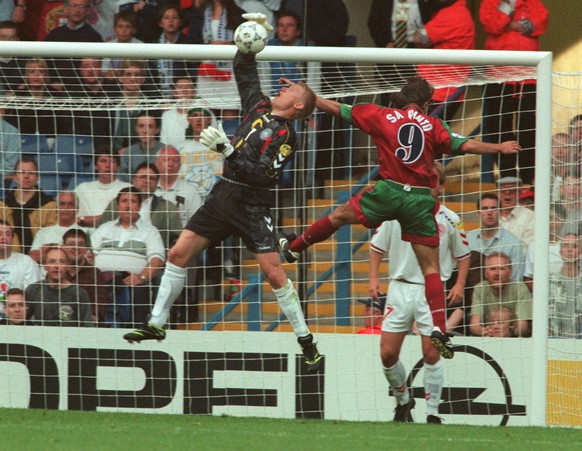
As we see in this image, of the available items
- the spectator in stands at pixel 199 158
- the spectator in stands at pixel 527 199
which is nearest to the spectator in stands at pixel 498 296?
the spectator in stands at pixel 527 199

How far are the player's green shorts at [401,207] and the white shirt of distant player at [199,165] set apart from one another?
1934 millimetres

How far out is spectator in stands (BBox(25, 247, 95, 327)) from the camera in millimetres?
9578

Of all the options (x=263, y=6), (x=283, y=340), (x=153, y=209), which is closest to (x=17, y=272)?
(x=153, y=209)

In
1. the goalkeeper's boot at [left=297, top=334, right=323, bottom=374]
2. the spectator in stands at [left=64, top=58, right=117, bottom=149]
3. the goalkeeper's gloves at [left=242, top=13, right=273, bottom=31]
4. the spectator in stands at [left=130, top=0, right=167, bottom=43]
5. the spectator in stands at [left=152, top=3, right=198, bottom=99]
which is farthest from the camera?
the spectator in stands at [left=130, top=0, right=167, bottom=43]

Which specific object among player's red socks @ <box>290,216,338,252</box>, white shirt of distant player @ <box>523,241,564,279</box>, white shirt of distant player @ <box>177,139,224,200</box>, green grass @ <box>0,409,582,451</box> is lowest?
green grass @ <box>0,409,582,451</box>

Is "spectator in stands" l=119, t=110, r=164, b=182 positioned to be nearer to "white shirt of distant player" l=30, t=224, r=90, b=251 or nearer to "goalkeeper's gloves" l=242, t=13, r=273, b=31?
"white shirt of distant player" l=30, t=224, r=90, b=251

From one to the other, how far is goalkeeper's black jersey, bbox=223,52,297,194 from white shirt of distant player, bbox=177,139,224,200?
1.73 meters

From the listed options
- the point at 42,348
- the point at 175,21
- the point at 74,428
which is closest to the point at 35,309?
the point at 42,348

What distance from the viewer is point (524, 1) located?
1116 centimetres

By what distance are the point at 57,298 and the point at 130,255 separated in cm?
71

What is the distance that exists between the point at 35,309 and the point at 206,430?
2770 mm

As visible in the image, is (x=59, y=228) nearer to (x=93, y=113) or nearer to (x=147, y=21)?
(x=93, y=113)

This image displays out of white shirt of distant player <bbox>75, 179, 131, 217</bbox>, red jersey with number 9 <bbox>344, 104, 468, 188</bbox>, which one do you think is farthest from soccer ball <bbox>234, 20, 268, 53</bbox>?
white shirt of distant player <bbox>75, 179, 131, 217</bbox>

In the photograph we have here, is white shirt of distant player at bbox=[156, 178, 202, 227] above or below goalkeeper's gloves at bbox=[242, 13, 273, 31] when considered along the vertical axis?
below
